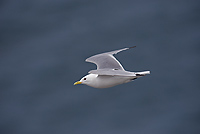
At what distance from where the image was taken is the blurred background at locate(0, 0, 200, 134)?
68.3 feet

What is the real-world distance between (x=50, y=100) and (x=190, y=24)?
10.2 m

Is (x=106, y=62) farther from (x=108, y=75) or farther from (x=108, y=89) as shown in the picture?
(x=108, y=89)

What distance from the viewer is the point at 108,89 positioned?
21688mm

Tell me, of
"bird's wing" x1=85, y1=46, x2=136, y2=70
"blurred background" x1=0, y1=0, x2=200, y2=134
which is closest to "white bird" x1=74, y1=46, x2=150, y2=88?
"bird's wing" x1=85, y1=46, x2=136, y2=70

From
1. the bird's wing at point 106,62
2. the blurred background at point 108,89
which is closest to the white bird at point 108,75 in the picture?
the bird's wing at point 106,62

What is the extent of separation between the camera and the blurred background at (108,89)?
68.3 feet

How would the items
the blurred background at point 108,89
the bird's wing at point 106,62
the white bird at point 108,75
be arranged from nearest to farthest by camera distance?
1. the white bird at point 108,75
2. the bird's wing at point 106,62
3. the blurred background at point 108,89

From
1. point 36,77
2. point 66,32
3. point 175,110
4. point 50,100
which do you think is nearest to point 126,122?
point 175,110

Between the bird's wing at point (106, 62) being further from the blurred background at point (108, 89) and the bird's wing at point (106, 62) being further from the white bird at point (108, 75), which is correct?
the blurred background at point (108, 89)

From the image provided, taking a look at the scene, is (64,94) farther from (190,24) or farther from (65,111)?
(190,24)

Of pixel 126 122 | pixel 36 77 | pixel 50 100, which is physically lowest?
pixel 126 122

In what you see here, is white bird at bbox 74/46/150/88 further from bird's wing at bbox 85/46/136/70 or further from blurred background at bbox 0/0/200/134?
blurred background at bbox 0/0/200/134

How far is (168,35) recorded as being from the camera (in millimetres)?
24203

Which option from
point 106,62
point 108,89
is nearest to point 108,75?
point 106,62
